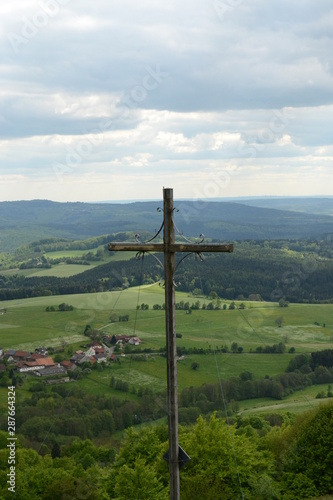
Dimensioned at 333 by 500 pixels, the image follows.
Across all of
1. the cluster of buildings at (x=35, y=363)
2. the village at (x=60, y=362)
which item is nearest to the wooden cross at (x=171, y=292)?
the village at (x=60, y=362)

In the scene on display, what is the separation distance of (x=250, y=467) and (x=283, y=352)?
6343cm

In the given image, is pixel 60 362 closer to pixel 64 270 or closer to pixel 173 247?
pixel 64 270

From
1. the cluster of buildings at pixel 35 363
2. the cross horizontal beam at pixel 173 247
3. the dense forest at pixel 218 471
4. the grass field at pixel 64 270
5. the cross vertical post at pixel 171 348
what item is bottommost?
the cluster of buildings at pixel 35 363

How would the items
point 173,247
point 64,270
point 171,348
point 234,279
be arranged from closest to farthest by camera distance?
1. point 173,247
2. point 171,348
3. point 234,279
4. point 64,270

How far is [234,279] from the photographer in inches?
4252

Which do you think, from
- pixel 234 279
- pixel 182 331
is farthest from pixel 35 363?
pixel 234 279

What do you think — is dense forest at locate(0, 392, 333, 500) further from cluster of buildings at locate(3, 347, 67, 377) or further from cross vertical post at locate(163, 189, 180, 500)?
cluster of buildings at locate(3, 347, 67, 377)

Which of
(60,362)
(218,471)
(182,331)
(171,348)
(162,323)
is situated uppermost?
(171,348)

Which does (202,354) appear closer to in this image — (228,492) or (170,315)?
(228,492)

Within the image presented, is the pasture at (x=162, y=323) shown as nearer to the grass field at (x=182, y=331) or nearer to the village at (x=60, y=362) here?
the grass field at (x=182, y=331)

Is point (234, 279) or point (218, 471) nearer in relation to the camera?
point (218, 471)

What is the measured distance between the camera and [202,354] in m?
80.0

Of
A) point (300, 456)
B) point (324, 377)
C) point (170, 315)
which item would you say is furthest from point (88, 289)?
point (170, 315)

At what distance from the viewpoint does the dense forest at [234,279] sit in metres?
104
